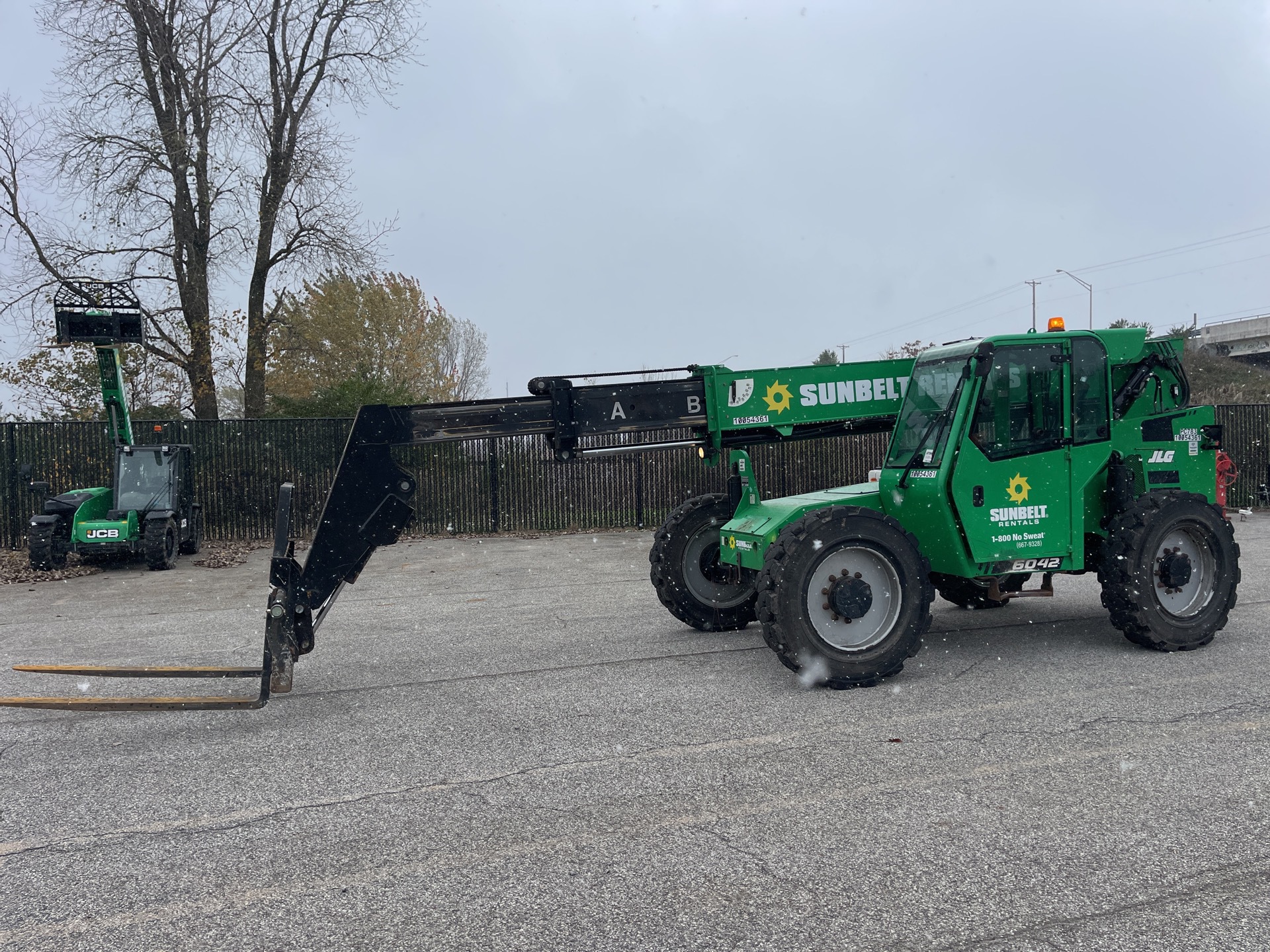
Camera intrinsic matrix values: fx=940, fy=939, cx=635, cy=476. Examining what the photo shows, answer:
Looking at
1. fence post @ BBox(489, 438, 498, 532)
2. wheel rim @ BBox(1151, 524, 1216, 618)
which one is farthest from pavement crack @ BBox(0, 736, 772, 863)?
fence post @ BBox(489, 438, 498, 532)

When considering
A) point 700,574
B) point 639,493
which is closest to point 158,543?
point 639,493

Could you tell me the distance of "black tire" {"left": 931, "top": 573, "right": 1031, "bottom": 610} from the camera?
757 centimetres

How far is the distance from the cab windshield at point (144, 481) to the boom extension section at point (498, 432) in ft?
26.9

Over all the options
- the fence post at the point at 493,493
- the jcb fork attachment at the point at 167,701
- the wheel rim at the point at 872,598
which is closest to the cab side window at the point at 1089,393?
the wheel rim at the point at 872,598

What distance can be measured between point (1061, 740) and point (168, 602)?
10.1 m

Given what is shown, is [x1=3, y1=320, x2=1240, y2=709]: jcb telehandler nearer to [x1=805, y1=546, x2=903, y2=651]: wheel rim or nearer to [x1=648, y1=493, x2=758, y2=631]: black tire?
[x1=805, y1=546, x2=903, y2=651]: wheel rim

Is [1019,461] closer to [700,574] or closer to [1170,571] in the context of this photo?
[1170,571]

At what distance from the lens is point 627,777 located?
475 centimetres

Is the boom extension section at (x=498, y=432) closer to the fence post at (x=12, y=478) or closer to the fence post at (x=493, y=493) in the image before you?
the fence post at (x=493, y=493)

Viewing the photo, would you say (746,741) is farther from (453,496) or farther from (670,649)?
(453,496)

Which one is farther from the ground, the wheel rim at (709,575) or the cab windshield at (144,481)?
the cab windshield at (144,481)

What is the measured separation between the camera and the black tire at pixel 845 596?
6223 millimetres

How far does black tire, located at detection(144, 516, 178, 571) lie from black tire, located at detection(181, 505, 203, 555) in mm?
1364

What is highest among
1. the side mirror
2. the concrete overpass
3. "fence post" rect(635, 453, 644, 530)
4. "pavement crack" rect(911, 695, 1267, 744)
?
the concrete overpass
